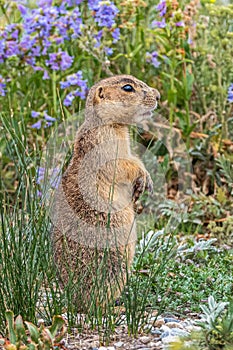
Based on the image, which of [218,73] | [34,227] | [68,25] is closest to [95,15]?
[68,25]

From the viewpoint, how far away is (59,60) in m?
6.91

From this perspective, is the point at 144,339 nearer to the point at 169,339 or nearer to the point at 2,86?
the point at 169,339

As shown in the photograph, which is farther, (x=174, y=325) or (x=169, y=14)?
(x=169, y=14)

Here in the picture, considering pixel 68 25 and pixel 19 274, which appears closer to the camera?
pixel 19 274

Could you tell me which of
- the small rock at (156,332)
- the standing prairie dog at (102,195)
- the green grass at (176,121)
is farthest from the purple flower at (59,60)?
the small rock at (156,332)

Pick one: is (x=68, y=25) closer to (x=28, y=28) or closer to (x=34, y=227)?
(x=28, y=28)

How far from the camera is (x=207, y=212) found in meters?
6.75

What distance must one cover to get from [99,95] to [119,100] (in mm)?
136

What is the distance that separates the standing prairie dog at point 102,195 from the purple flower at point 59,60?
204 centimetres

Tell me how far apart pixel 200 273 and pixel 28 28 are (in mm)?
Result: 3177

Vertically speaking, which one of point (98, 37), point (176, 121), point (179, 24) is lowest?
point (176, 121)

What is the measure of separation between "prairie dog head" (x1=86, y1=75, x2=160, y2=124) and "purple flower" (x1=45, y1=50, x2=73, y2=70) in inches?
80.7

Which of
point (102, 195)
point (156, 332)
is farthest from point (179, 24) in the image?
point (156, 332)

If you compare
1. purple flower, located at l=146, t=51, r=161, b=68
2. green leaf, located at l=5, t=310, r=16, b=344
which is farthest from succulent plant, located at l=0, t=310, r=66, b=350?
purple flower, located at l=146, t=51, r=161, b=68
